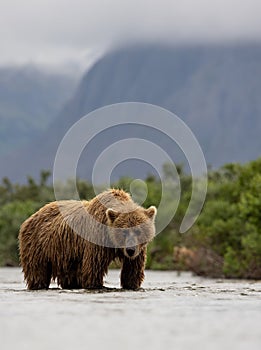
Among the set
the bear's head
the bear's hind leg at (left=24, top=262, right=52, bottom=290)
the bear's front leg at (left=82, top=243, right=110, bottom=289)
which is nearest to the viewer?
the bear's head

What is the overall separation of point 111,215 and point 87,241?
34.5 inches

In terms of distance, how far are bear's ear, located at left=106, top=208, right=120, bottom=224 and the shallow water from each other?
1342 millimetres

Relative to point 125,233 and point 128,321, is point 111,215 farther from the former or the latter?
point 128,321

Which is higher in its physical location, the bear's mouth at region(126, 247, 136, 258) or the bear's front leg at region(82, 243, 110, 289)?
the bear's mouth at region(126, 247, 136, 258)

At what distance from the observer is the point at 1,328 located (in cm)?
1259

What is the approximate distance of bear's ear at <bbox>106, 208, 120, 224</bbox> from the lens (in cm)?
1800

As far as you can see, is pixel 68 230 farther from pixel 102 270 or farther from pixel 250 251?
pixel 250 251

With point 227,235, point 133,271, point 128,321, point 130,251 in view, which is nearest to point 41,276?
point 133,271

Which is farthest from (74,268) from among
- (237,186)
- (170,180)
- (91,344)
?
(170,180)

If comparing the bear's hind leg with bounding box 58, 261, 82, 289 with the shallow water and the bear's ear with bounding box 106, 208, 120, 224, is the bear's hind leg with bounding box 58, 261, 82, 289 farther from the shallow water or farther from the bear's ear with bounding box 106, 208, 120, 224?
the bear's ear with bounding box 106, 208, 120, 224

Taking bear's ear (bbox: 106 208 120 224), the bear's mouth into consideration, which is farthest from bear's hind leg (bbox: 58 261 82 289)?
bear's ear (bbox: 106 208 120 224)

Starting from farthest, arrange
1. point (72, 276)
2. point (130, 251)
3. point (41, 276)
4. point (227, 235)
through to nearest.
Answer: point (227, 235) < point (41, 276) < point (72, 276) < point (130, 251)

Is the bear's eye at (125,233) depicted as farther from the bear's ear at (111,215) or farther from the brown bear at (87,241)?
the bear's ear at (111,215)

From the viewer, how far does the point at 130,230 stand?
1798 centimetres
